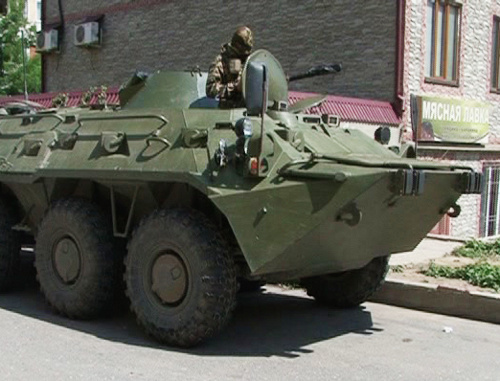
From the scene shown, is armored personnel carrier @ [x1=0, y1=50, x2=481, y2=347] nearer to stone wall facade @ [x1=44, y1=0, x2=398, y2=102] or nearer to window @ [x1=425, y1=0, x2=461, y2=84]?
stone wall facade @ [x1=44, y1=0, x2=398, y2=102]

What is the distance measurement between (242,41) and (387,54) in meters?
6.98

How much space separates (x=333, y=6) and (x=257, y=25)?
1.85 m

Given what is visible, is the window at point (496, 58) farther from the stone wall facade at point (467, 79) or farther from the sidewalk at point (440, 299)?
the sidewalk at point (440, 299)

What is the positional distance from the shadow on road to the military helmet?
2.22 m

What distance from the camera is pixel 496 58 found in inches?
626

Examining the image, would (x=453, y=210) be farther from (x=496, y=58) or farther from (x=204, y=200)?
(x=496, y=58)

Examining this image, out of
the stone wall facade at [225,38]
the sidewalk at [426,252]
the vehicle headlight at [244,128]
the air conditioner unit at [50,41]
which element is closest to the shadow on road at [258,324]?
the vehicle headlight at [244,128]

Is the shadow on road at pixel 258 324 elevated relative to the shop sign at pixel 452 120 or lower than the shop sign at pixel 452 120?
lower

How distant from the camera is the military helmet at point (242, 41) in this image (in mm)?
6488

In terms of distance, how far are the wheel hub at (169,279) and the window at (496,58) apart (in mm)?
11693

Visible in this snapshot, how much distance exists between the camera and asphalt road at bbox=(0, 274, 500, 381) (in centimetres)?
513

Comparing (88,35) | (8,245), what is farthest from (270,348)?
(88,35)

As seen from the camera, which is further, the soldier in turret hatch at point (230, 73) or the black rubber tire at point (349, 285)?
the black rubber tire at point (349, 285)

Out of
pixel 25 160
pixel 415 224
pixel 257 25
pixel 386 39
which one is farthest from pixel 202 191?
pixel 257 25
